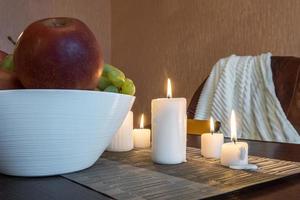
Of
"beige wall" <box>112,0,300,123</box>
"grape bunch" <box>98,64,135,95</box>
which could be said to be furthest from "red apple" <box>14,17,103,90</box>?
"beige wall" <box>112,0,300,123</box>

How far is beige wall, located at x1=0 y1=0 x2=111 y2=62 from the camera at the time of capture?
8.13 feet

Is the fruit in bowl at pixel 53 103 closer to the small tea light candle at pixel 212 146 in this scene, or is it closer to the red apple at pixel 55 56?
the red apple at pixel 55 56

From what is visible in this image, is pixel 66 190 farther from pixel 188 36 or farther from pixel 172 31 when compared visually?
pixel 172 31

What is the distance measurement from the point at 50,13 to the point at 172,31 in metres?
0.97

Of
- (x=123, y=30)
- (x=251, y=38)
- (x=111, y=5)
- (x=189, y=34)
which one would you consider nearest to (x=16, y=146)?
(x=251, y=38)

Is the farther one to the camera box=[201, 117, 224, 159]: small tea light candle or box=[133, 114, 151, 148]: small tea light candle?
box=[133, 114, 151, 148]: small tea light candle

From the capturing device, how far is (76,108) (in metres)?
0.50

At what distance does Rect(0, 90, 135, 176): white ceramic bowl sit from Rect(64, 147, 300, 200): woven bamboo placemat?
4 centimetres

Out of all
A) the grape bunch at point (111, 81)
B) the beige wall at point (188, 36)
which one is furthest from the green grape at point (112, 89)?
the beige wall at point (188, 36)

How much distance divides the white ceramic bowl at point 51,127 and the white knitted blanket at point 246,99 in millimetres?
1102

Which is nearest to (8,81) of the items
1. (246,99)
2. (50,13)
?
(246,99)

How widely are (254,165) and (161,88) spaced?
6.11 ft

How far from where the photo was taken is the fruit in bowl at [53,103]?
1.58 feet

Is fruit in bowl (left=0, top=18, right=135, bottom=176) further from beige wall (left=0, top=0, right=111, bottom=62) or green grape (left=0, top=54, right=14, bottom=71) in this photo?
beige wall (left=0, top=0, right=111, bottom=62)
